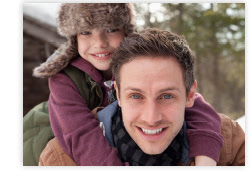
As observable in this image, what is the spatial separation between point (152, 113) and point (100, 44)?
0.63 metres


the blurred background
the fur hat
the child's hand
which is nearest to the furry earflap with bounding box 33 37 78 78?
the fur hat

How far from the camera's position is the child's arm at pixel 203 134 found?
1860 mm

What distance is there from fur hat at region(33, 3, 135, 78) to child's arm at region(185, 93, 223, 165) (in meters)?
0.78

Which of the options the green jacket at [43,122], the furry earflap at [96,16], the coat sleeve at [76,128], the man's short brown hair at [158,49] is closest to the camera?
the man's short brown hair at [158,49]

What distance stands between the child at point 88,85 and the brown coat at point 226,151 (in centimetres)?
Result: 6

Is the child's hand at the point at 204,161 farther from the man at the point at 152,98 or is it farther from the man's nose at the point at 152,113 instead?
the man's nose at the point at 152,113

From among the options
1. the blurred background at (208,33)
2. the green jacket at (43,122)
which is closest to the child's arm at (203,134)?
the blurred background at (208,33)

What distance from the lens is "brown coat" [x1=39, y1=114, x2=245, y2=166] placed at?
1940 millimetres

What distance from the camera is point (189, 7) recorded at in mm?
2229
